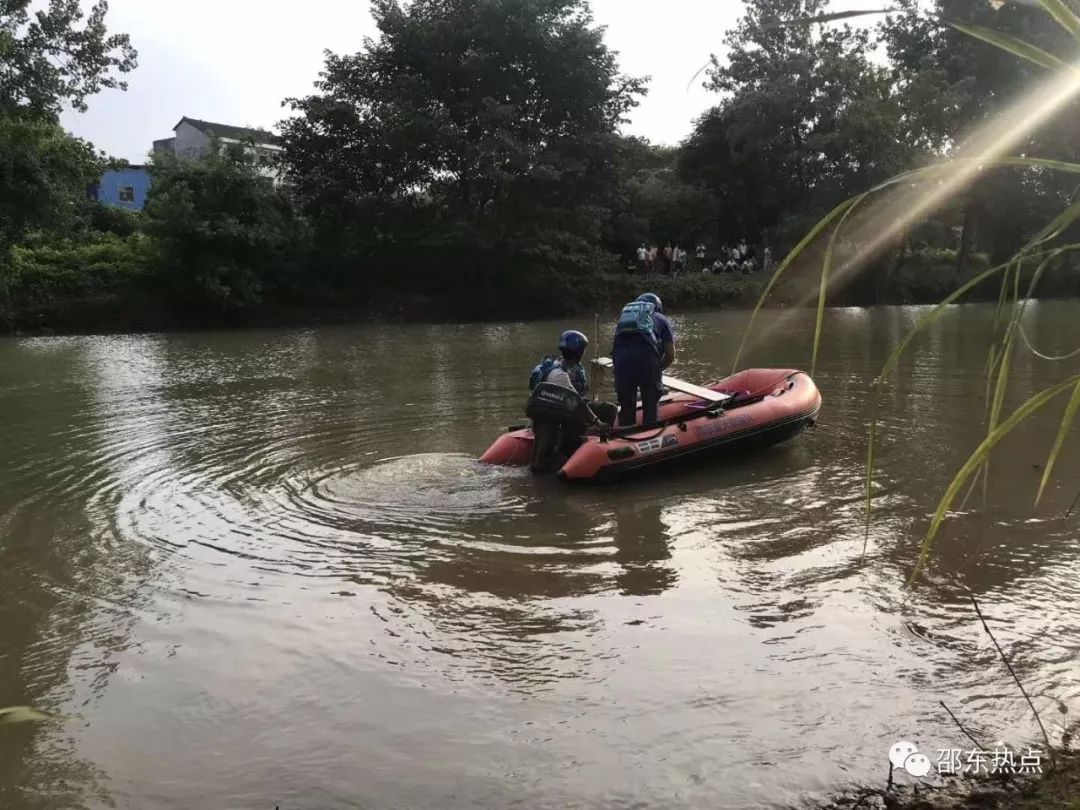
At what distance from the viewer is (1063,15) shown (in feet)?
3.68

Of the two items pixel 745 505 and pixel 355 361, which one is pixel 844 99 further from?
pixel 745 505

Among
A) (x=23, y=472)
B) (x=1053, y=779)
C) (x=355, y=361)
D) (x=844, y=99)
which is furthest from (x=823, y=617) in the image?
(x=844, y=99)

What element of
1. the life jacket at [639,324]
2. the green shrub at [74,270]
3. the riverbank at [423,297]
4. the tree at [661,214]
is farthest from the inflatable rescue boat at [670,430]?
the tree at [661,214]

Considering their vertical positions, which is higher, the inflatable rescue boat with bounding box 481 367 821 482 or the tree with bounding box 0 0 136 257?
the tree with bounding box 0 0 136 257

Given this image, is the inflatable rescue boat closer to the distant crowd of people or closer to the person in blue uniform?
the person in blue uniform

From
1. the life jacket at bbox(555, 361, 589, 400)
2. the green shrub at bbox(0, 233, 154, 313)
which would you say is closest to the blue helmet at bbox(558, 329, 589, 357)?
the life jacket at bbox(555, 361, 589, 400)

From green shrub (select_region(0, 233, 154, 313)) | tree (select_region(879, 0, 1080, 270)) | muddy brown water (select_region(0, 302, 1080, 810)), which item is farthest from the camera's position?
tree (select_region(879, 0, 1080, 270))

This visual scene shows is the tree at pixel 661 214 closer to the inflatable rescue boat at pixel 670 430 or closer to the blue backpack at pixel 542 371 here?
the inflatable rescue boat at pixel 670 430

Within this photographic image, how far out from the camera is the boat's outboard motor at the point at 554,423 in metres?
7.41

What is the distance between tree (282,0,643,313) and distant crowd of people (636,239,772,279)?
5050mm

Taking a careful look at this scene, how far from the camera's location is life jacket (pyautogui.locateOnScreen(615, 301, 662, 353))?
26.0 ft

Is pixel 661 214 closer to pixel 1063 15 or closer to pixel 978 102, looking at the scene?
pixel 978 102

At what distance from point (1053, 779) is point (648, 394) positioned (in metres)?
5.78

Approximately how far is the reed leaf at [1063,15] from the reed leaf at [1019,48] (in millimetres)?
35
